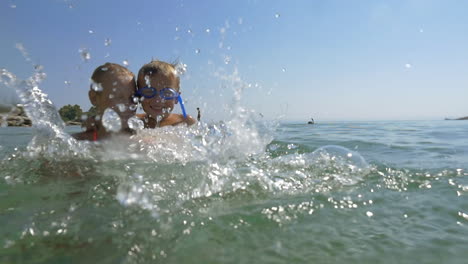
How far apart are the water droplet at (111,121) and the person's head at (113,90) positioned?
4cm

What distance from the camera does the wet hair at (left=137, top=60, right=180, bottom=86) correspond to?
3480 mm

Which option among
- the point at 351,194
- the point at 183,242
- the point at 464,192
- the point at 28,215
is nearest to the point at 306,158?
the point at 351,194

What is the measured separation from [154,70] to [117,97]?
1.73 feet

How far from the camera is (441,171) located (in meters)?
2.91

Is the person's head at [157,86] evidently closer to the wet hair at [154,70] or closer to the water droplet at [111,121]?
the wet hair at [154,70]

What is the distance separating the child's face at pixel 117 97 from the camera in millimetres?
3193

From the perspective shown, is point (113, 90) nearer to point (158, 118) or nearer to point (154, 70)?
point (154, 70)

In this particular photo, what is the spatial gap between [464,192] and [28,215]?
280 centimetres

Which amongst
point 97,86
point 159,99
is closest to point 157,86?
point 159,99

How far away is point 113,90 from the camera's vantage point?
3.25m

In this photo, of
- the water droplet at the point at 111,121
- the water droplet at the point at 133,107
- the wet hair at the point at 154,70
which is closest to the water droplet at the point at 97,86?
the water droplet at the point at 111,121

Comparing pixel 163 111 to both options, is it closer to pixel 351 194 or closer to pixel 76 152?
pixel 76 152

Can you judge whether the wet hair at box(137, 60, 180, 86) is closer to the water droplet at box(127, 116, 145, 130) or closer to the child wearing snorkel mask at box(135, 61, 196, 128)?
the child wearing snorkel mask at box(135, 61, 196, 128)

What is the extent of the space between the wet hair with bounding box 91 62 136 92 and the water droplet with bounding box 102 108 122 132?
0.27m
